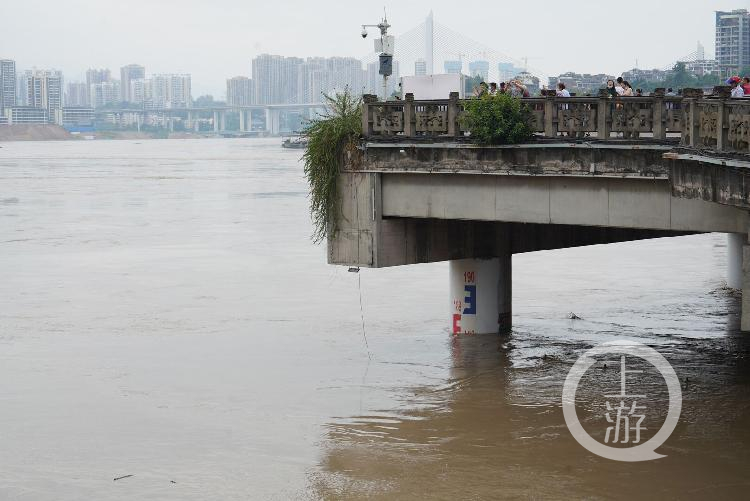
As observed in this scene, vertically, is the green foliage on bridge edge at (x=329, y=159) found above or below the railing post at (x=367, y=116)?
below

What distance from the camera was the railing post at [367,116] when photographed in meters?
22.5

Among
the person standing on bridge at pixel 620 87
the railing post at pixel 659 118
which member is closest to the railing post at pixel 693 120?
the railing post at pixel 659 118

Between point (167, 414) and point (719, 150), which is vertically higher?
point (719, 150)

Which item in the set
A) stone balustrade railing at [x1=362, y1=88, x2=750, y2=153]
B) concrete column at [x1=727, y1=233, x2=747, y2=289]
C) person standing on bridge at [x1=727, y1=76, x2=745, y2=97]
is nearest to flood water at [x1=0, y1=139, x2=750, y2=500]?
concrete column at [x1=727, y1=233, x2=747, y2=289]

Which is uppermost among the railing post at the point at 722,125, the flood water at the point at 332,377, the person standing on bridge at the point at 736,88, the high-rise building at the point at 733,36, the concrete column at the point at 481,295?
the high-rise building at the point at 733,36

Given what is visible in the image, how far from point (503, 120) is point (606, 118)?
1793 millimetres

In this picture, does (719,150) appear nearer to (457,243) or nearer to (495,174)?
(495,174)

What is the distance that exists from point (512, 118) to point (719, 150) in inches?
209

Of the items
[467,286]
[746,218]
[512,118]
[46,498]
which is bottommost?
[46,498]

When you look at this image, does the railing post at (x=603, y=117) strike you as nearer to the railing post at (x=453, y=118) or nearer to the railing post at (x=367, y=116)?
the railing post at (x=453, y=118)

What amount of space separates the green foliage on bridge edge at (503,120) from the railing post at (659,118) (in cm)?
236

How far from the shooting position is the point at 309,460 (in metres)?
17.5

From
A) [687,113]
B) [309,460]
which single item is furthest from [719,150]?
[309,460]

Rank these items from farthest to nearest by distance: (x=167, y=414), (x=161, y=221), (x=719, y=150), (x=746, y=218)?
(x=161, y=221)
(x=167, y=414)
(x=746, y=218)
(x=719, y=150)
